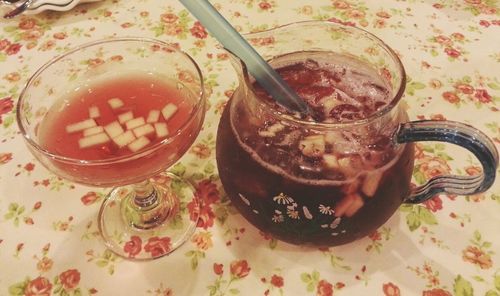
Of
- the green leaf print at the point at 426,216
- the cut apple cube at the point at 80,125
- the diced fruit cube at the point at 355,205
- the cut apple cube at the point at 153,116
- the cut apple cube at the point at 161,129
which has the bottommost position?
the green leaf print at the point at 426,216

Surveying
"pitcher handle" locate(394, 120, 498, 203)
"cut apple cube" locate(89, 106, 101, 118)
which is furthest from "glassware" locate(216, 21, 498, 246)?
"cut apple cube" locate(89, 106, 101, 118)

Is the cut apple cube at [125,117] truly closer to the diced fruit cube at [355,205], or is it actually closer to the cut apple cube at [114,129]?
the cut apple cube at [114,129]

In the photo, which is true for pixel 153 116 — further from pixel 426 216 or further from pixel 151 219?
pixel 426 216

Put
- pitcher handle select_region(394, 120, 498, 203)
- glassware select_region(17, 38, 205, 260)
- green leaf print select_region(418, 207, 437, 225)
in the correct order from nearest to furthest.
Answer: pitcher handle select_region(394, 120, 498, 203) < glassware select_region(17, 38, 205, 260) < green leaf print select_region(418, 207, 437, 225)

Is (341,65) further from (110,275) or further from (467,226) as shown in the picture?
(110,275)

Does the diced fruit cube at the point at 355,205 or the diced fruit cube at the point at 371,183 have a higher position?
the diced fruit cube at the point at 371,183

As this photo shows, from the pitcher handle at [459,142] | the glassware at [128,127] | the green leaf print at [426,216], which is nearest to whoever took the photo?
the pitcher handle at [459,142]

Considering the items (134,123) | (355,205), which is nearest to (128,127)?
(134,123)

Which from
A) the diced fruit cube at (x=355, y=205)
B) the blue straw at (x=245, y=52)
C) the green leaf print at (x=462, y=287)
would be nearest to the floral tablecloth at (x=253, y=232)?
the green leaf print at (x=462, y=287)

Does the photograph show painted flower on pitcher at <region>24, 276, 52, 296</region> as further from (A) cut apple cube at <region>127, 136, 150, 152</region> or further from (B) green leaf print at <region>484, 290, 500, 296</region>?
(B) green leaf print at <region>484, 290, 500, 296</region>
